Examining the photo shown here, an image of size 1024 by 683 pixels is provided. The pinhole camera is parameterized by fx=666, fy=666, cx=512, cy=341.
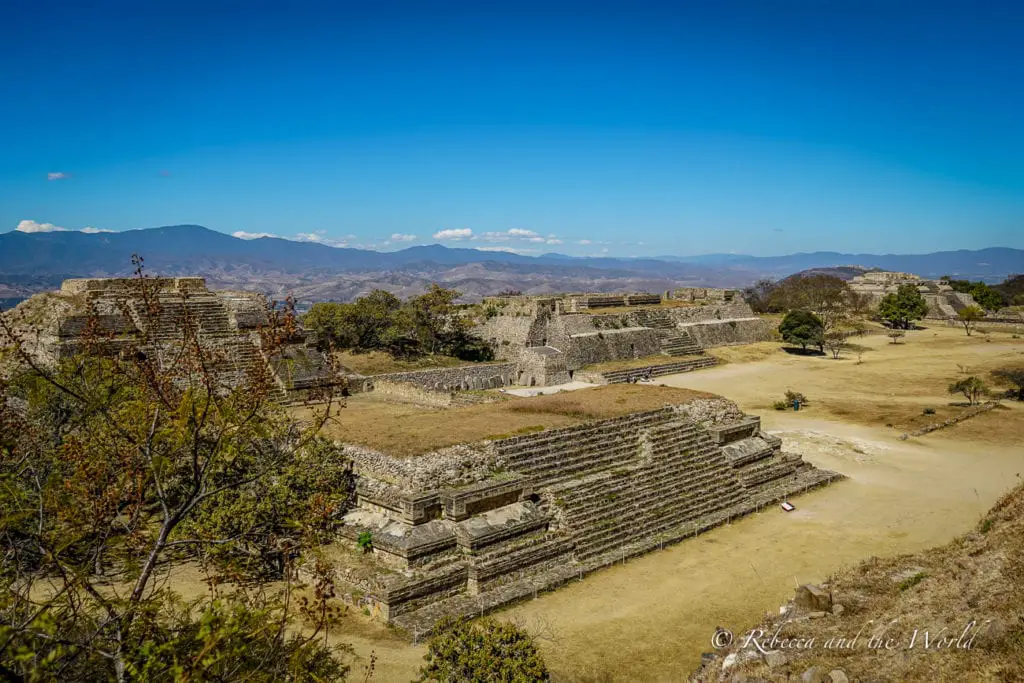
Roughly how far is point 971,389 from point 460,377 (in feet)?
65.7

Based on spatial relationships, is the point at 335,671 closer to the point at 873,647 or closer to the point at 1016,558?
the point at 873,647

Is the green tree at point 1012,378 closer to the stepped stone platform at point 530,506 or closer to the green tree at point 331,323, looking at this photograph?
the stepped stone platform at point 530,506

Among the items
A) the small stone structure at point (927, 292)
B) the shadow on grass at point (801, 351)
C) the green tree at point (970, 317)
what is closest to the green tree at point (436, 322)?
the shadow on grass at point (801, 351)

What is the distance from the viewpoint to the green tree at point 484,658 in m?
6.83

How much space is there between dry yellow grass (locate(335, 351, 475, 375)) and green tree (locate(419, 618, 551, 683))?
1766 cm

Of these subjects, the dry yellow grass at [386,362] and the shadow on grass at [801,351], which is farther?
the shadow on grass at [801,351]

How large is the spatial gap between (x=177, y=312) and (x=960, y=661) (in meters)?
23.5

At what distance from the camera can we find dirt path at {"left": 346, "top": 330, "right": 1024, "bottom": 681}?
9281 millimetres

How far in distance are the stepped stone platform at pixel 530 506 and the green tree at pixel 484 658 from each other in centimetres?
249

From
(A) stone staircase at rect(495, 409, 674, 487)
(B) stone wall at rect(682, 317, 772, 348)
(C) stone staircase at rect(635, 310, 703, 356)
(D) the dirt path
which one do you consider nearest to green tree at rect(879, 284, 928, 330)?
(B) stone wall at rect(682, 317, 772, 348)

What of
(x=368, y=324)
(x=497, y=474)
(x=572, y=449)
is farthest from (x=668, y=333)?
(x=497, y=474)

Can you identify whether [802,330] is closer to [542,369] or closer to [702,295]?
[702,295]

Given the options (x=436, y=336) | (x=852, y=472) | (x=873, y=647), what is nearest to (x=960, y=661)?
(x=873, y=647)

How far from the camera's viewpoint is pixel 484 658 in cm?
687
